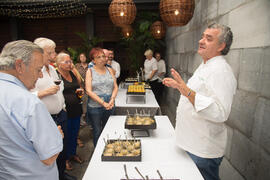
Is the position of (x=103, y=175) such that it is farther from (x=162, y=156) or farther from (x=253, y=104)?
(x=253, y=104)

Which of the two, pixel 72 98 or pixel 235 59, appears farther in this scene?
pixel 72 98

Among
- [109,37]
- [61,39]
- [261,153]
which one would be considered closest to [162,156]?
[261,153]

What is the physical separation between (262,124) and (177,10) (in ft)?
5.08

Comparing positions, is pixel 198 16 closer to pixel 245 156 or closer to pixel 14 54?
pixel 245 156

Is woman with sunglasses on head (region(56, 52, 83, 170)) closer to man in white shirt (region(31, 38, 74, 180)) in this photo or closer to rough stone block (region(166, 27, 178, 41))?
man in white shirt (region(31, 38, 74, 180))

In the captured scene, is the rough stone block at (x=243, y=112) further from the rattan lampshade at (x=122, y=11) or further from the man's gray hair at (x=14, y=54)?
the rattan lampshade at (x=122, y=11)

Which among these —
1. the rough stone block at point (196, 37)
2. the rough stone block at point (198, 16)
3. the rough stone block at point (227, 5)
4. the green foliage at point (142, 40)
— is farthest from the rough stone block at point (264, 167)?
the green foliage at point (142, 40)

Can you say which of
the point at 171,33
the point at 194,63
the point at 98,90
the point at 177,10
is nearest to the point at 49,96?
the point at 98,90

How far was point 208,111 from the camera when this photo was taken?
1159 millimetres

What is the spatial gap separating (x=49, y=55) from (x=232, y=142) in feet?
6.69

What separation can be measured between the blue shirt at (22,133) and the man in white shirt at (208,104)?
0.81 metres

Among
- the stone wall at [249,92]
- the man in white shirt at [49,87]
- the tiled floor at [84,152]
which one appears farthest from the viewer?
the tiled floor at [84,152]

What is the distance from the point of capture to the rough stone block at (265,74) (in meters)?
1.33

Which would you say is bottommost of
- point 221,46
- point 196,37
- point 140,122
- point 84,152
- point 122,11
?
point 84,152
